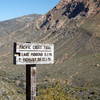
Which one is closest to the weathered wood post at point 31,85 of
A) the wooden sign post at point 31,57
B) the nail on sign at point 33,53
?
the wooden sign post at point 31,57

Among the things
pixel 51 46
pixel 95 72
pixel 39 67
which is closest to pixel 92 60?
pixel 95 72

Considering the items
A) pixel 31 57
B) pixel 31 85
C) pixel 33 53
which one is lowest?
pixel 31 85

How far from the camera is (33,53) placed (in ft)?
35.0

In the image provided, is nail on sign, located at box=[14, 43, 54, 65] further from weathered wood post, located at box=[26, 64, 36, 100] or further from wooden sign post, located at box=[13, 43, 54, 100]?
weathered wood post, located at box=[26, 64, 36, 100]

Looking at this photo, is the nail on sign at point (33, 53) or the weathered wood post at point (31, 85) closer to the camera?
the nail on sign at point (33, 53)

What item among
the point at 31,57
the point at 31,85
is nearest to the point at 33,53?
the point at 31,57

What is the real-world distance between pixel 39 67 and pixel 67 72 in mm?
31114

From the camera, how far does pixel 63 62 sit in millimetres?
189625

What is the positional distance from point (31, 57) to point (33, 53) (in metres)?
0.13

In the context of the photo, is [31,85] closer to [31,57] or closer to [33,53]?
[31,57]

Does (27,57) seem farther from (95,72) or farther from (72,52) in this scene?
(72,52)

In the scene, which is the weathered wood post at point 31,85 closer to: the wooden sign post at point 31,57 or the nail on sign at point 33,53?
the wooden sign post at point 31,57

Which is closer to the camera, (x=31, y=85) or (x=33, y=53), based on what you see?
(x=31, y=85)

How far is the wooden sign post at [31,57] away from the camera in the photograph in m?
10.4
